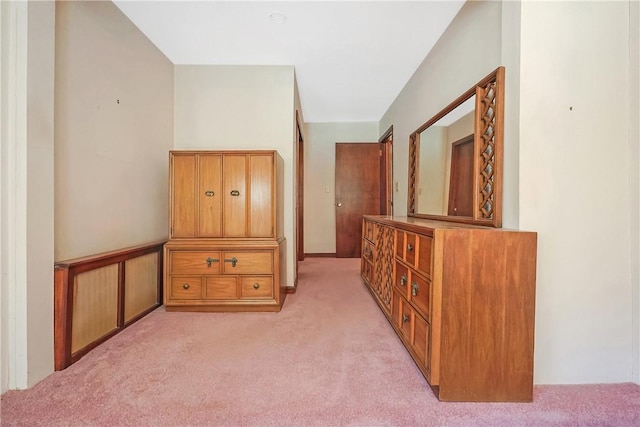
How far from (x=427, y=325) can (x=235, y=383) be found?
1.03 meters

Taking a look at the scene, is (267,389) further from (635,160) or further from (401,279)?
(635,160)

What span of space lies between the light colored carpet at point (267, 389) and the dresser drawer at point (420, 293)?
370mm

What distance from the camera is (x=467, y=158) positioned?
188 cm

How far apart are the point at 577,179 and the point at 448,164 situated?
849mm

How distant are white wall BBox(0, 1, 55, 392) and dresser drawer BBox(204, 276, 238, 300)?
43.3 inches

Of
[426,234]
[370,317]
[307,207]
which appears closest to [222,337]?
[370,317]

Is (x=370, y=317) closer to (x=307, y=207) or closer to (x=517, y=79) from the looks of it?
(x=517, y=79)

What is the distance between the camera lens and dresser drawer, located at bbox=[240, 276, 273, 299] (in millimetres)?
2475

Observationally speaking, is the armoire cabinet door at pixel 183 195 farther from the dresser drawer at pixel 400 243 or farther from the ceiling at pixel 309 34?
the dresser drawer at pixel 400 243

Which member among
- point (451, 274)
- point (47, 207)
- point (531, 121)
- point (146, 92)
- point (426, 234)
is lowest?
point (451, 274)

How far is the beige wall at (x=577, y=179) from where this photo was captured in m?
1.41

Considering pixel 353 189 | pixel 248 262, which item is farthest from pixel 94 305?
pixel 353 189

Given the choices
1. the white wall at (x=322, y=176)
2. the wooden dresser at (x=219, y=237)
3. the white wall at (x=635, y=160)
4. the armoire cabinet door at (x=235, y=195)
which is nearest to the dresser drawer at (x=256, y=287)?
the wooden dresser at (x=219, y=237)

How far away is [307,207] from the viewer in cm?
515
